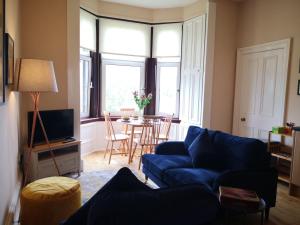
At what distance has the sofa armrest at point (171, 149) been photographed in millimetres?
3607

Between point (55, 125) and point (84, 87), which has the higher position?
point (84, 87)

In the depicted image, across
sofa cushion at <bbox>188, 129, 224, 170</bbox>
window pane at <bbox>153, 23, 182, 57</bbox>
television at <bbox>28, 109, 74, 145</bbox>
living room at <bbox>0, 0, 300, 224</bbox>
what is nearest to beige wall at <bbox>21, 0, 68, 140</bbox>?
living room at <bbox>0, 0, 300, 224</bbox>

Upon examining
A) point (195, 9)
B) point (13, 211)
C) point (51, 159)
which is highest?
point (195, 9)

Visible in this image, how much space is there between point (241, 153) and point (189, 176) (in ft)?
2.10

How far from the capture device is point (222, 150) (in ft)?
9.98

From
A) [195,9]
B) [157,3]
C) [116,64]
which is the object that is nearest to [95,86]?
[116,64]

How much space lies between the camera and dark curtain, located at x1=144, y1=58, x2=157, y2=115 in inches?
224

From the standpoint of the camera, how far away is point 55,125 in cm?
363

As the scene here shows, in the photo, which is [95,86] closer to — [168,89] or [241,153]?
[168,89]

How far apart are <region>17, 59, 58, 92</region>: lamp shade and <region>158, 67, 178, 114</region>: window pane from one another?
313 centimetres

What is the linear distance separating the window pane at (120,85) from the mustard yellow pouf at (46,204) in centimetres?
336

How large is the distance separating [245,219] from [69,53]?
3.32 meters

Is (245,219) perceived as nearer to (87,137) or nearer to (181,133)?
(181,133)

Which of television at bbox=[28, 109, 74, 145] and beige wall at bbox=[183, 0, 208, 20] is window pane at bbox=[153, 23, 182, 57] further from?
television at bbox=[28, 109, 74, 145]
